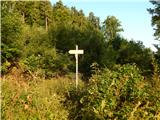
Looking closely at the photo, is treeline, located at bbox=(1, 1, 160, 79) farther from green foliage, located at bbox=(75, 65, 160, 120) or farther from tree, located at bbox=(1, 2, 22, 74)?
green foliage, located at bbox=(75, 65, 160, 120)

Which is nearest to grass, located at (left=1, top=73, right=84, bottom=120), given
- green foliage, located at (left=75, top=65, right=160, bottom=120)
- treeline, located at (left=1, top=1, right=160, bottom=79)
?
green foliage, located at (left=75, top=65, right=160, bottom=120)

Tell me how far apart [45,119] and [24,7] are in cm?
5772

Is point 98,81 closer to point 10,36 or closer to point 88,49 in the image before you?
point 10,36

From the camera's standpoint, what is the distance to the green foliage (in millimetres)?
8688

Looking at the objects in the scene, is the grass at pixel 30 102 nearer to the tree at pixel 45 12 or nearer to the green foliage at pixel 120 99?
the green foliage at pixel 120 99

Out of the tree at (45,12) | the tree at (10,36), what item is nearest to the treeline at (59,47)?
the tree at (10,36)

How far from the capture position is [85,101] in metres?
9.52

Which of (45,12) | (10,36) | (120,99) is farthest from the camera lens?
(45,12)

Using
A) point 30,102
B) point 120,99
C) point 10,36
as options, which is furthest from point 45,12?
point 120,99

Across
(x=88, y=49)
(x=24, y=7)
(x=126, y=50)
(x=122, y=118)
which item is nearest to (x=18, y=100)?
(x=122, y=118)

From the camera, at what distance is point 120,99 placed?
905 cm

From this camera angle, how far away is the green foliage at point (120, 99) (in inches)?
342

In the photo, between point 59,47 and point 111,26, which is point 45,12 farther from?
point 59,47

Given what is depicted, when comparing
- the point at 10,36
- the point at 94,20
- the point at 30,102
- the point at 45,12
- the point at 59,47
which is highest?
the point at 94,20
